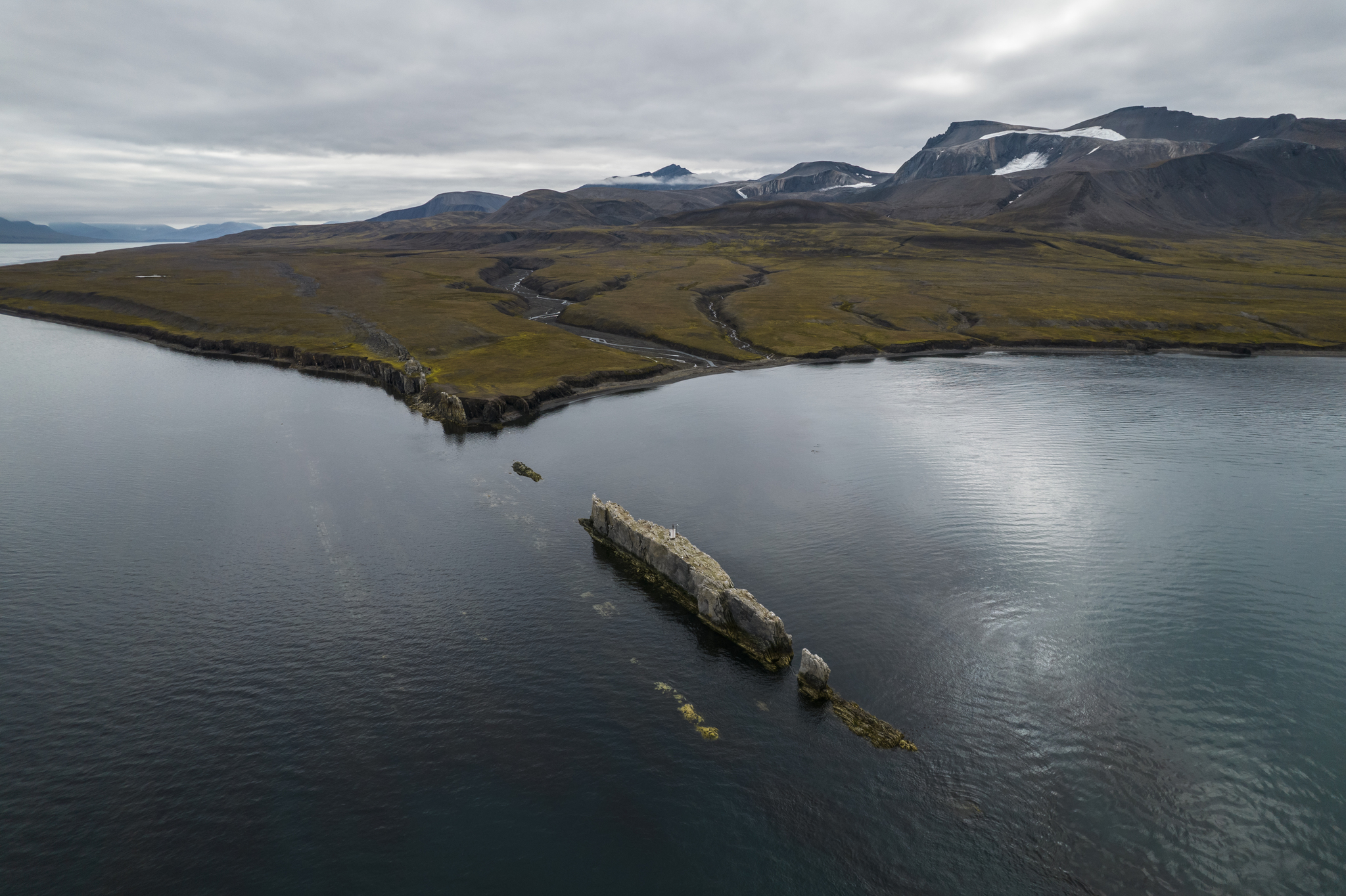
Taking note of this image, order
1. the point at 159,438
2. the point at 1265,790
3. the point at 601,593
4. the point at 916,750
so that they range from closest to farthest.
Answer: the point at 1265,790 → the point at 916,750 → the point at 601,593 → the point at 159,438

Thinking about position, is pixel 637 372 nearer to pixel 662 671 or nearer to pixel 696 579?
pixel 696 579

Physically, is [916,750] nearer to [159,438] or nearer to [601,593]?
[601,593]

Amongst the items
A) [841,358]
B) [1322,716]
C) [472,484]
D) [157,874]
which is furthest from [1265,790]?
[841,358]

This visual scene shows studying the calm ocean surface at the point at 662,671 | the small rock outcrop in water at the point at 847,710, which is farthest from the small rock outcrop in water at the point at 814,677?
the calm ocean surface at the point at 662,671

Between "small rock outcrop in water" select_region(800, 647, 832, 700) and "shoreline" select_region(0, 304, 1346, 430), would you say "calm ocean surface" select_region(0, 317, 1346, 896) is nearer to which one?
"small rock outcrop in water" select_region(800, 647, 832, 700)

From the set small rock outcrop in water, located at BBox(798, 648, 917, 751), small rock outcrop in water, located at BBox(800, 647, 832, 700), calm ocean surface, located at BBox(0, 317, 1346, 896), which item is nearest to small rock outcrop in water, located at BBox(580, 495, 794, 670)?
calm ocean surface, located at BBox(0, 317, 1346, 896)

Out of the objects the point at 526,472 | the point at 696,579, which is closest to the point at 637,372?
the point at 526,472

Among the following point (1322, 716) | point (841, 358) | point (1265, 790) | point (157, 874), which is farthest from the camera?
point (841, 358)
